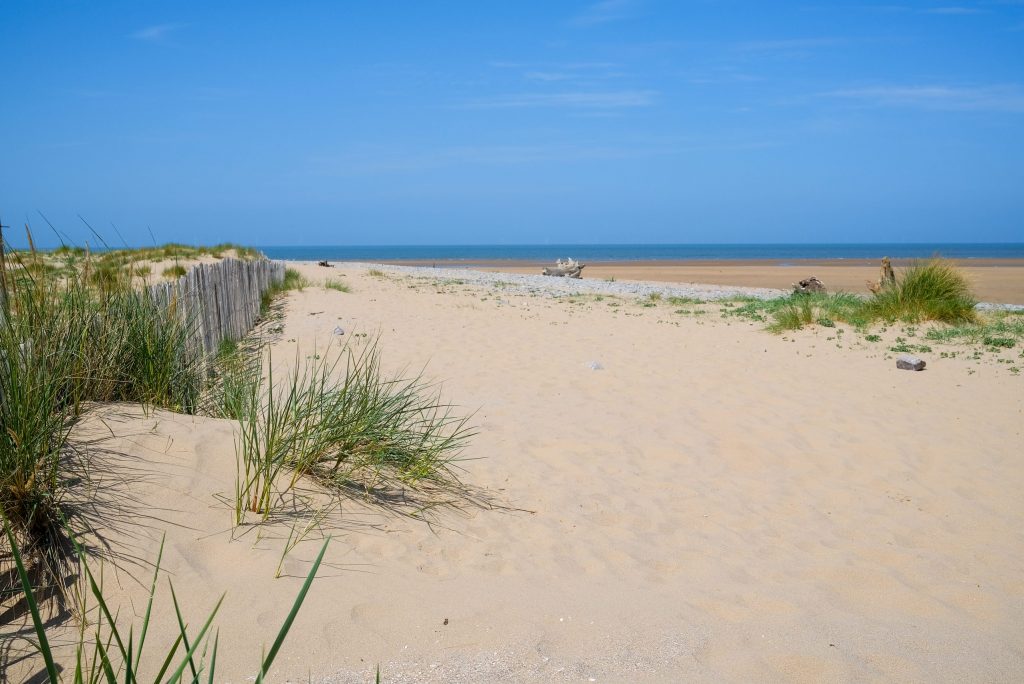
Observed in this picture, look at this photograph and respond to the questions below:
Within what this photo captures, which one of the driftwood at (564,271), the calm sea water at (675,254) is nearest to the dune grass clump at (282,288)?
the driftwood at (564,271)

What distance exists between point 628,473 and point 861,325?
7297 mm

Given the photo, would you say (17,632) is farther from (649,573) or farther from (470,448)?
(470,448)

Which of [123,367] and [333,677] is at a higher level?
[123,367]

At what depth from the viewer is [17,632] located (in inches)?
87.2

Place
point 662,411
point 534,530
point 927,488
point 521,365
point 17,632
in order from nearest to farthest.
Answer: point 17,632 → point 534,530 → point 927,488 → point 662,411 → point 521,365

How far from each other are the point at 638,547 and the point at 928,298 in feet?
30.1

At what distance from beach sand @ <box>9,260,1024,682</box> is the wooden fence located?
1.80 m

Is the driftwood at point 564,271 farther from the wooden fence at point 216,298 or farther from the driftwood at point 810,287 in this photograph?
the wooden fence at point 216,298

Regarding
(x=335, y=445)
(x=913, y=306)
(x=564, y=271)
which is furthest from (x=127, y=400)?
(x=564, y=271)

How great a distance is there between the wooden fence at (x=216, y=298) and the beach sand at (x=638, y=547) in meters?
1.80

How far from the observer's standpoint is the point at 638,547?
12.1ft

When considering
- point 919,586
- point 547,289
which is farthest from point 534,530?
point 547,289

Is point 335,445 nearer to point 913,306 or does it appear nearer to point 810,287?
point 913,306

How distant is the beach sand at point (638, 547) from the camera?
8.42ft
